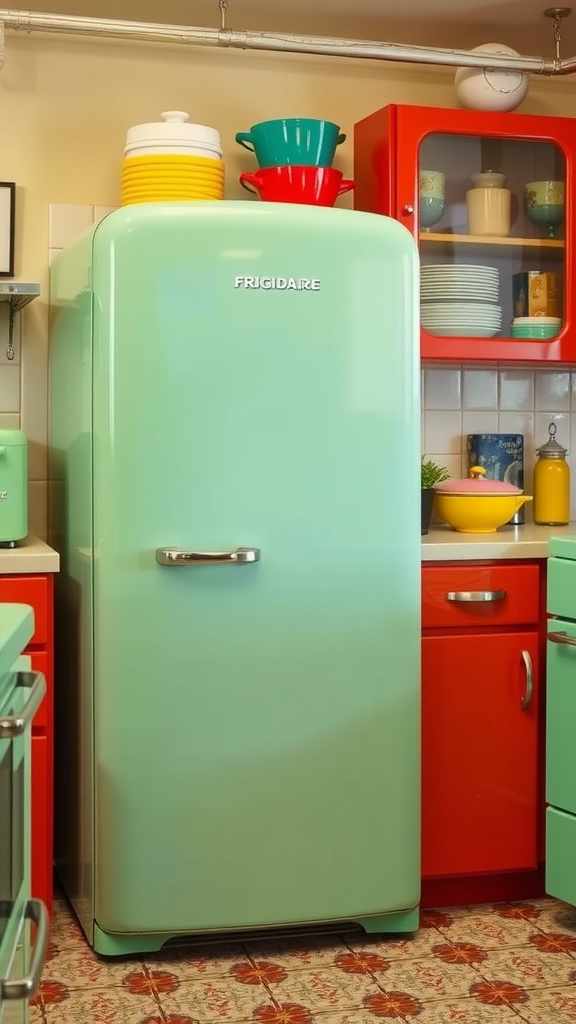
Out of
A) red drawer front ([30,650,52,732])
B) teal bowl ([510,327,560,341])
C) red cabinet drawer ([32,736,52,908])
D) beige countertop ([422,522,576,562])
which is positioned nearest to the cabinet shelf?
teal bowl ([510,327,560,341])

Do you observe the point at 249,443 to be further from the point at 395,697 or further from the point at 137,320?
the point at 395,697

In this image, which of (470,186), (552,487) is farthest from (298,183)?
(552,487)

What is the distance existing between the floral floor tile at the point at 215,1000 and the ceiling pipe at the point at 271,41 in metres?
2.07

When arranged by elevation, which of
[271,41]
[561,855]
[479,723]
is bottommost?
[561,855]

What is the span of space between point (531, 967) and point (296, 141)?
1.88 meters

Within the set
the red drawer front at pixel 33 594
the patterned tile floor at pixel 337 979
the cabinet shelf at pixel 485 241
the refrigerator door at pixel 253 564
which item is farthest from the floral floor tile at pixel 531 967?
the cabinet shelf at pixel 485 241

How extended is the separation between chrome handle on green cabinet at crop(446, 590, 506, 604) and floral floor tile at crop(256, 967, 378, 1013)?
0.82 metres

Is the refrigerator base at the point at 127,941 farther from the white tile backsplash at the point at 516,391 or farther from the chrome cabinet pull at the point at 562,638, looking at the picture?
the white tile backsplash at the point at 516,391

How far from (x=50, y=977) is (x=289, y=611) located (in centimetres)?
86

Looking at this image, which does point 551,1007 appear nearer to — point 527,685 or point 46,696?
point 527,685

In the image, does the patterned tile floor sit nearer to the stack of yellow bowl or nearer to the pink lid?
the pink lid

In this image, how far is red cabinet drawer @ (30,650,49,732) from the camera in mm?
2689

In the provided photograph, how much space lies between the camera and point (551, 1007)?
8.04ft

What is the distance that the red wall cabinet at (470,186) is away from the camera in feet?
10.3
